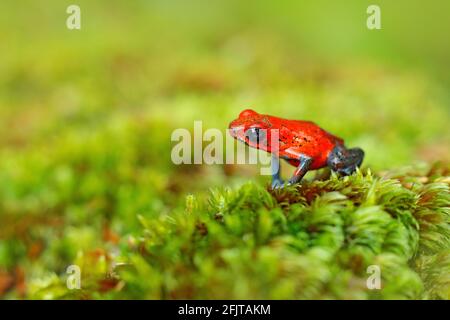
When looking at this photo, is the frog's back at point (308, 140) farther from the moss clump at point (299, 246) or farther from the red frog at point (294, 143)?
the moss clump at point (299, 246)

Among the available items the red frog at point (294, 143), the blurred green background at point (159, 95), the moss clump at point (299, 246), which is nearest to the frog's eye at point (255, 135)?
the red frog at point (294, 143)

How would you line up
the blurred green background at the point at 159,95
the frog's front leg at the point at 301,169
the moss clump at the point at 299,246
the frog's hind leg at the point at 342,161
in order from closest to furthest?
the moss clump at the point at 299,246
the frog's front leg at the point at 301,169
the frog's hind leg at the point at 342,161
the blurred green background at the point at 159,95

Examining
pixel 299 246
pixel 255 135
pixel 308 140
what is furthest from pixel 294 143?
pixel 299 246

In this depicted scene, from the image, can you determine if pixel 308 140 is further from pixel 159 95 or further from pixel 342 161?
pixel 159 95

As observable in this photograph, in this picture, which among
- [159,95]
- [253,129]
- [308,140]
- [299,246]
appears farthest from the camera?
[159,95]

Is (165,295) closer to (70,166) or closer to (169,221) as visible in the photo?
(169,221)
